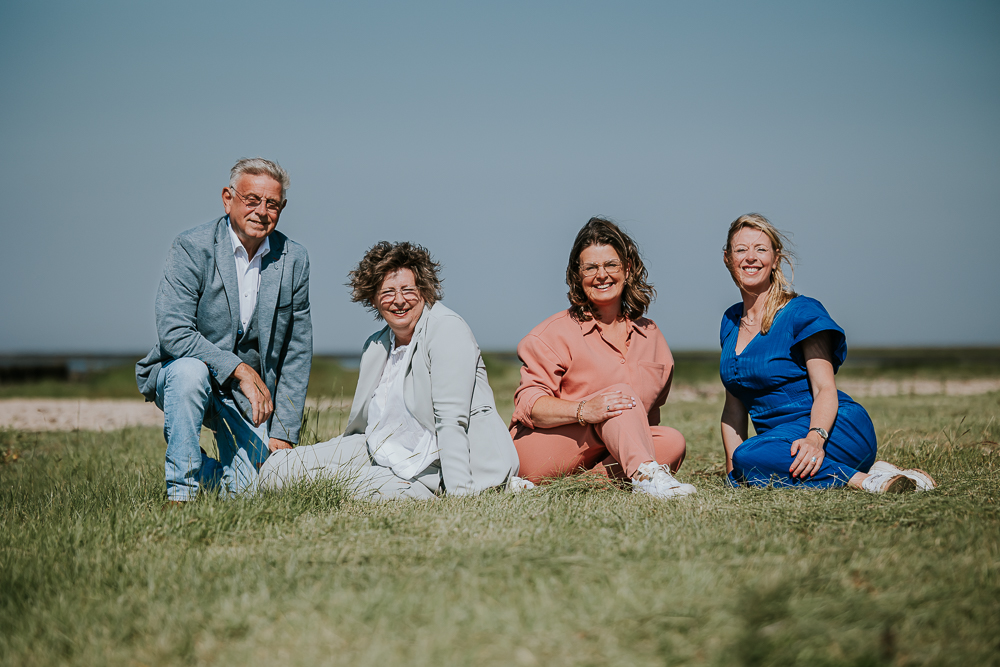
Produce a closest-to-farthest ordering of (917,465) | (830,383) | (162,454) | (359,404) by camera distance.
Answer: (830,383), (359,404), (917,465), (162,454)

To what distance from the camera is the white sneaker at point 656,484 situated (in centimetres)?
403

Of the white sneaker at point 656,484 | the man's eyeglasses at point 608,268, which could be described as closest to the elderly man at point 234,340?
the man's eyeglasses at point 608,268

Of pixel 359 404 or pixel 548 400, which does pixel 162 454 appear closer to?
pixel 359 404

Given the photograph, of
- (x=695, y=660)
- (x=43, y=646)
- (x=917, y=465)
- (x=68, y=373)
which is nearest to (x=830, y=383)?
(x=917, y=465)

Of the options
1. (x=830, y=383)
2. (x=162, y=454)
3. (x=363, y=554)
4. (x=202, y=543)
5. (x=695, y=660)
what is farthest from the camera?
(x=162, y=454)

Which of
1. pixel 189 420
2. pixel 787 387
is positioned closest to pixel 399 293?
pixel 189 420

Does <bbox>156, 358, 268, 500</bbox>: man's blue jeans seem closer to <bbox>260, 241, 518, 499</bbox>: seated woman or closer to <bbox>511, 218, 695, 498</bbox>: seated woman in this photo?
<bbox>260, 241, 518, 499</bbox>: seated woman

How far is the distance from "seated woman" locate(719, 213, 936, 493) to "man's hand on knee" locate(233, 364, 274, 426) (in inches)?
110

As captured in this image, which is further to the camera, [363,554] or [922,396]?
[922,396]

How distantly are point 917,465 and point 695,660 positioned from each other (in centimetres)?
382

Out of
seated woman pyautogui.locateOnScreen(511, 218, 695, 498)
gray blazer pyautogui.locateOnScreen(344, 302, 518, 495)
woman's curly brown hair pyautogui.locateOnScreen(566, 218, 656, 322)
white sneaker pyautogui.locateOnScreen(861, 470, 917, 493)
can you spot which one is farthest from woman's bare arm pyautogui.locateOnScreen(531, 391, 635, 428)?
white sneaker pyautogui.locateOnScreen(861, 470, 917, 493)

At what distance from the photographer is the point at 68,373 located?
70.6 feet

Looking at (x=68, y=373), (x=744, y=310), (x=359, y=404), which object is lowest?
(x=68, y=373)

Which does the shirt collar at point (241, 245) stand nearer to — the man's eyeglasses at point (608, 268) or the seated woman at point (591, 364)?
the seated woman at point (591, 364)
